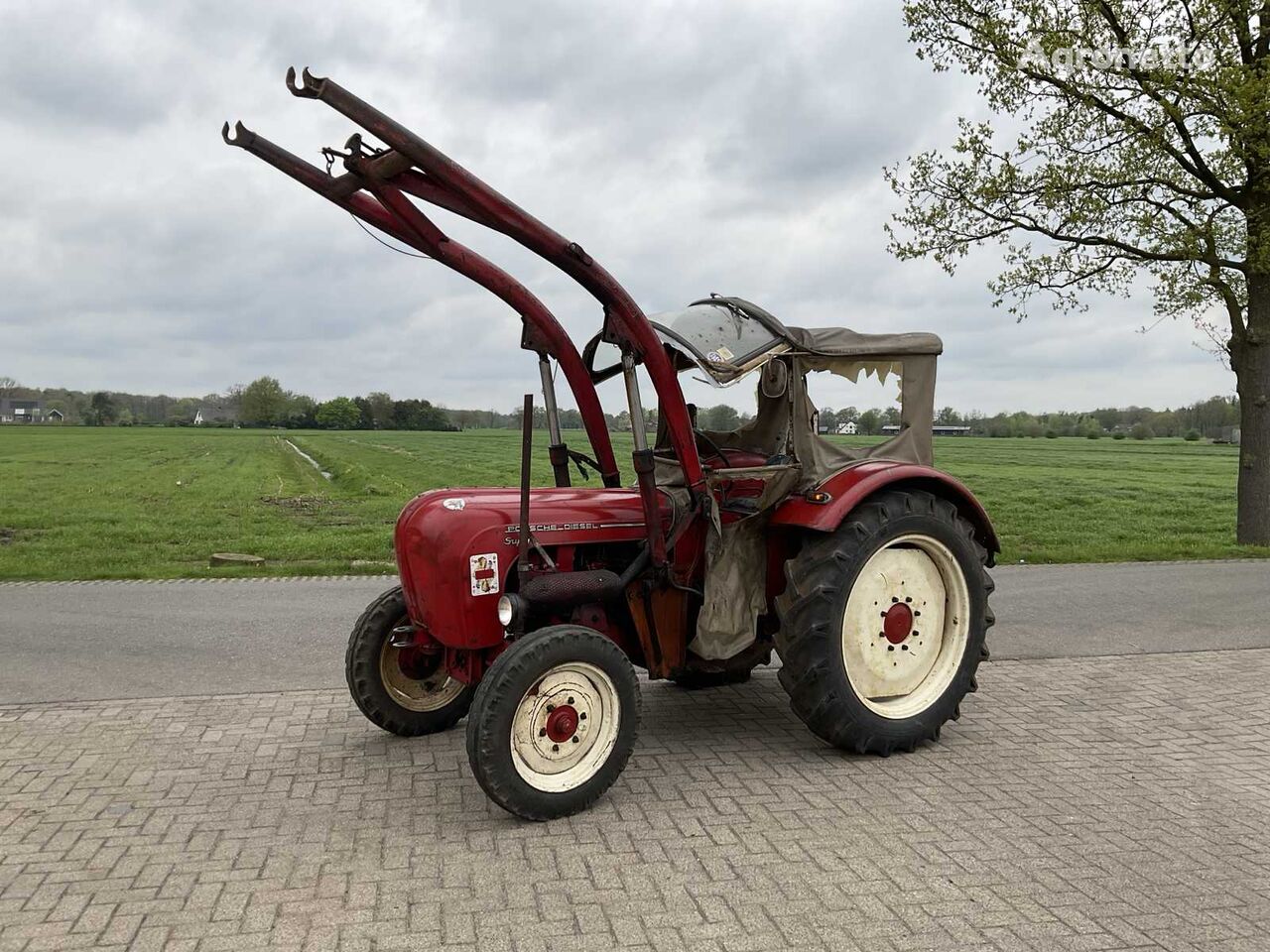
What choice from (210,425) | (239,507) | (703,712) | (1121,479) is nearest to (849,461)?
(703,712)

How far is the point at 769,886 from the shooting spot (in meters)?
3.61

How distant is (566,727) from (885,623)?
188 centimetres

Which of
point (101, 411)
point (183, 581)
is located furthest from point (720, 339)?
point (101, 411)

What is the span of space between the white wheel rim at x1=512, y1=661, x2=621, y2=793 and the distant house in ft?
430

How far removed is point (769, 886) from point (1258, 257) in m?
11.9

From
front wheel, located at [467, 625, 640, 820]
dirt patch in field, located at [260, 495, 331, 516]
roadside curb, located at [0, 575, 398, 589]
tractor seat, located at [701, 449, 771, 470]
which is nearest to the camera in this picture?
front wheel, located at [467, 625, 640, 820]

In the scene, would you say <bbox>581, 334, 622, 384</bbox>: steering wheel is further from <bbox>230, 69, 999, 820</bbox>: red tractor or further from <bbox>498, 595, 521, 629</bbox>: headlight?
<bbox>498, 595, 521, 629</bbox>: headlight

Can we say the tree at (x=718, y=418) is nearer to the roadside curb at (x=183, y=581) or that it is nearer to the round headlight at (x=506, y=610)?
the round headlight at (x=506, y=610)

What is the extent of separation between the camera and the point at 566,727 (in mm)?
4309

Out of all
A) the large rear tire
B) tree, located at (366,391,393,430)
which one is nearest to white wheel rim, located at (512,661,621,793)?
the large rear tire

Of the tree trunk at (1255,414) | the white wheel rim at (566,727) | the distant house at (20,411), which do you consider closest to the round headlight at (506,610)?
the white wheel rim at (566,727)

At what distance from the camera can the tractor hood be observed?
4.57m

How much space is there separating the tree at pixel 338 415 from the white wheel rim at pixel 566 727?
89.3 meters

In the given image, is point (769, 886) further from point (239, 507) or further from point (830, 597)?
point (239, 507)
